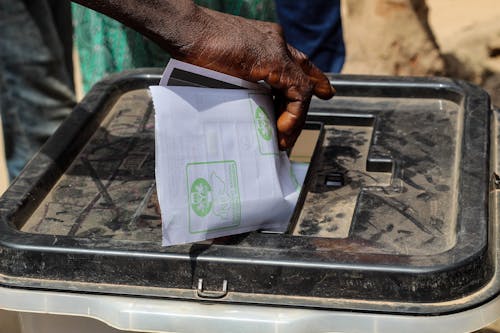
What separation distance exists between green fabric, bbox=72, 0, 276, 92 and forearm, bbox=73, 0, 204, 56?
0.79 metres

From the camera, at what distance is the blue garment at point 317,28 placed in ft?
8.04

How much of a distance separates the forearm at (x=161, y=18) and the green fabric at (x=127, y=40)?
790mm

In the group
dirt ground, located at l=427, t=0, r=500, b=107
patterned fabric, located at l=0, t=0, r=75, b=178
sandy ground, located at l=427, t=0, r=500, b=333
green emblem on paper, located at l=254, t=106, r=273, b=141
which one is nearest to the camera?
green emblem on paper, located at l=254, t=106, r=273, b=141

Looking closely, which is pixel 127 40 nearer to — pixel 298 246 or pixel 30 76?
pixel 30 76

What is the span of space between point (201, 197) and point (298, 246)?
0.43 feet

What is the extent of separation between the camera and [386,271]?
3.31 ft

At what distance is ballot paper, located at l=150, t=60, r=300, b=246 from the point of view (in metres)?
1.04

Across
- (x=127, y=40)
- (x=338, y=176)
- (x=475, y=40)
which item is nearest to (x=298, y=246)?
(x=338, y=176)

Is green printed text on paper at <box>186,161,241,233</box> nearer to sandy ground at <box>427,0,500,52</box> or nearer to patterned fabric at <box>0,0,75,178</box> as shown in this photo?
patterned fabric at <box>0,0,75,178</box>

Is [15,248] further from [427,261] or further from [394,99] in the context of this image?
[394,99]

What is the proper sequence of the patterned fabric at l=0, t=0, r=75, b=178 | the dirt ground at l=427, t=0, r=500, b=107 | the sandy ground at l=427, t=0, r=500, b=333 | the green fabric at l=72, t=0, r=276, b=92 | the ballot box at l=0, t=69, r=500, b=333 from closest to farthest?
the ballot box at l=0, t=69, r=500, b=333 < the green fabric at l=72, t=0, r=276, b=92 < the patterned fabric at l=0, t=0, r=75, b=178 < the dirt ground at l=427, t=0, r=500, b=107 < the sandy ground at l=427, t=0, r=500, b=333

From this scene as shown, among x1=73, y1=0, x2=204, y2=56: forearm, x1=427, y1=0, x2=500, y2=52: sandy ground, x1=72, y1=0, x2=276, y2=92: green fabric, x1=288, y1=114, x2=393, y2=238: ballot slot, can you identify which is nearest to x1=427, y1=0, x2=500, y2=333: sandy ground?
x1=427, y1=0, x2=500, y2=52: sandy ground

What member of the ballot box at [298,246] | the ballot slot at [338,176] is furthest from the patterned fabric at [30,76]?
the ballot slot at [338,176]

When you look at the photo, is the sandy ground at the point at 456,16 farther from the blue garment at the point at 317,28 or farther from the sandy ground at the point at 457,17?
the blue garment at the point at 317,28
